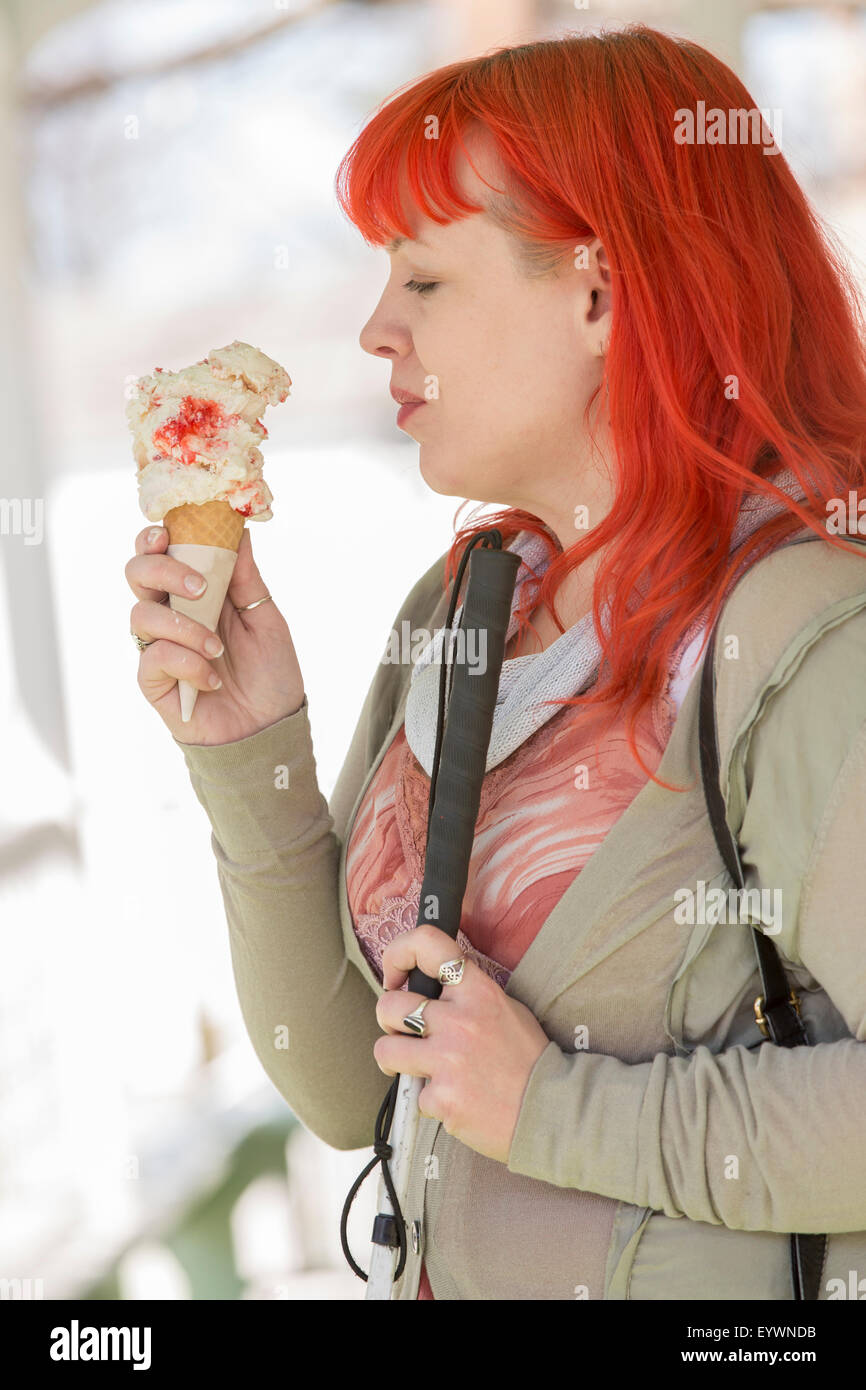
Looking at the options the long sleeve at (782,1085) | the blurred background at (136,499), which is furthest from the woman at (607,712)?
the blurred background at (136,499)

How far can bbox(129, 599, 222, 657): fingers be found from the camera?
4.23 ft

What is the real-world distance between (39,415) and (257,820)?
2.57m

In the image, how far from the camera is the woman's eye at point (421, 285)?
1.28 m

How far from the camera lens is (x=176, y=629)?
129 cm

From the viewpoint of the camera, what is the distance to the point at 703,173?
1.22 meters

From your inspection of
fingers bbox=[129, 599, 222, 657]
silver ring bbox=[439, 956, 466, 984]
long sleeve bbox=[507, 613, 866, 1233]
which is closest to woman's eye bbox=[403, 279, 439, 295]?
fingers bbox=[129, 599, 222, 657]

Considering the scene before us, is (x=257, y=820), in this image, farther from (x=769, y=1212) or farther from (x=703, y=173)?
(x=703, y=173)

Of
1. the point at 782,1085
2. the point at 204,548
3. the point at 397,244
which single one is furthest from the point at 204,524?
the point at 782,1085

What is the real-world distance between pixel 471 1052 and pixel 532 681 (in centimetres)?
37

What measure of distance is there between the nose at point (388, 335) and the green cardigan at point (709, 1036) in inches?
17.8

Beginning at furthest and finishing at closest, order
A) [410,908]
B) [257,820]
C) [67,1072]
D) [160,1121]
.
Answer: [160,1121]
[67,1072]
[257,820]
[410,908]

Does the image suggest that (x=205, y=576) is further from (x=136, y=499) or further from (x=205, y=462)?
(x=136, y=499)

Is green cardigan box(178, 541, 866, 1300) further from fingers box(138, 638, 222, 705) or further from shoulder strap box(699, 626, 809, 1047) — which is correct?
fingers box(138, 638, 222, 705)
